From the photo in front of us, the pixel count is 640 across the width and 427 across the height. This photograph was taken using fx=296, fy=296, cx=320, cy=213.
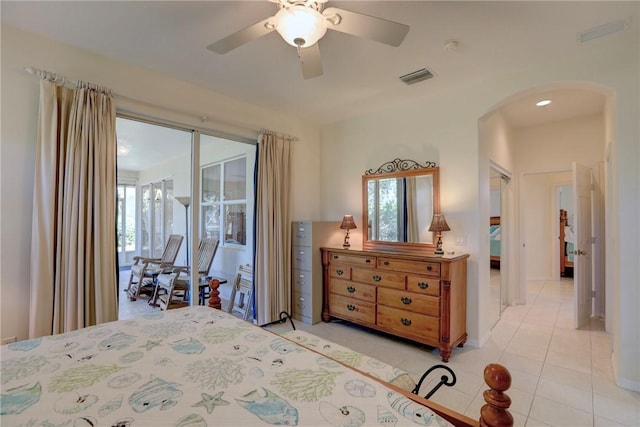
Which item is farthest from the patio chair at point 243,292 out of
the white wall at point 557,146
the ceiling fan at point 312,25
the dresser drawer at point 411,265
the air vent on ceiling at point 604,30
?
the white wall at point 557,146

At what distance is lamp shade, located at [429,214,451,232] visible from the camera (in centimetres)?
296

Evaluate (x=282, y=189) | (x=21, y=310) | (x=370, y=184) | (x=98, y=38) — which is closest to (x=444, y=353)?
(x=370, y=184)

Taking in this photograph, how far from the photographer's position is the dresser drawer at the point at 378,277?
3.01 m

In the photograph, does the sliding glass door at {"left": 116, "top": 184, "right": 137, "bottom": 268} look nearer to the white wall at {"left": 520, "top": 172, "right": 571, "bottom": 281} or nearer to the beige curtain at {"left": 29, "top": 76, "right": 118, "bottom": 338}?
the beige curtain at {"left": 29, "top": 76, "right": 118, "bottom": 338}

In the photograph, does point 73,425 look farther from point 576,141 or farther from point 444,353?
point 576,141

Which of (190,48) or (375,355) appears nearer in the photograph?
(190,48)

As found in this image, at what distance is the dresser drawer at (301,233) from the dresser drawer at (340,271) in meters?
0.42

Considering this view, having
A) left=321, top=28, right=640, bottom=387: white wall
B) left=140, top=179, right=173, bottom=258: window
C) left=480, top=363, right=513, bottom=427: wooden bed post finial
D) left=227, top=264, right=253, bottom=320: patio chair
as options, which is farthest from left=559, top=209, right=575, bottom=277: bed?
left=140, top=179, right=173, bottom=258: window

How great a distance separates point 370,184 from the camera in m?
3.79

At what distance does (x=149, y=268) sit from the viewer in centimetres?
309

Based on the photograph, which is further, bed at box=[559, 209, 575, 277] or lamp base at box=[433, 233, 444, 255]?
bed at box=[559, 209, 575, 277]

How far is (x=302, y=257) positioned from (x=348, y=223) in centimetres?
72

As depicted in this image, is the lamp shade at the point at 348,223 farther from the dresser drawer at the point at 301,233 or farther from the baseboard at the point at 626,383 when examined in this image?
the baseboard at the point at 626,383

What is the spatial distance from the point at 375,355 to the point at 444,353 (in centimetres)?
62
